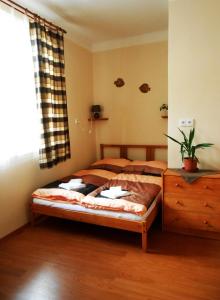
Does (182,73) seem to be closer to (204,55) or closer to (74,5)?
(204,55)

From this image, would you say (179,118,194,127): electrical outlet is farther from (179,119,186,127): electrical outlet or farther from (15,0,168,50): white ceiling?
(15,0,168,50): white ceiling

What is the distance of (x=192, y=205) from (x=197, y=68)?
1.53 meters

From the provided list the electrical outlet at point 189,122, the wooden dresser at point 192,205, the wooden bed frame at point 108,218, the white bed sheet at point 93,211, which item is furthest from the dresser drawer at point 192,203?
the electrical outlet at point 189,122

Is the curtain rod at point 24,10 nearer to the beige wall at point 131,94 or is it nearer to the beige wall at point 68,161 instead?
the beige wall at point 68,161

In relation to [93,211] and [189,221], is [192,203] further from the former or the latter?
[93,211]


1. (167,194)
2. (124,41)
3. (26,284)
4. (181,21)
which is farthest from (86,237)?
(124,41)

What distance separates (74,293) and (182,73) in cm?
246

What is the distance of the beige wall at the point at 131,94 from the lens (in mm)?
3975

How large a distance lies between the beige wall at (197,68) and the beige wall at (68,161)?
1.73 m

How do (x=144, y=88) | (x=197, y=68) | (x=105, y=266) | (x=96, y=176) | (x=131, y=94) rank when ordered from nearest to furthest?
(x=105, y=266), (x=197, y=68), (x=96, y=176), (x=144, y=88), (x=131, y=94)

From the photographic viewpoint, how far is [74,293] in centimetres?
176

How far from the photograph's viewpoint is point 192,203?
8.13 ft

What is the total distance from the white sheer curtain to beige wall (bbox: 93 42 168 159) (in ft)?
5.85

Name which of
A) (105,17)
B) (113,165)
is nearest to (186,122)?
(113,165)
